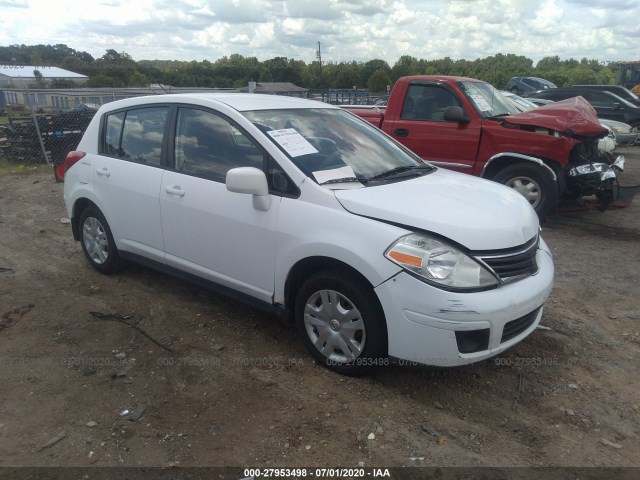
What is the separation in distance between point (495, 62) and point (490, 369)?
6269 centimetres

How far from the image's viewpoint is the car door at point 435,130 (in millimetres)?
7371

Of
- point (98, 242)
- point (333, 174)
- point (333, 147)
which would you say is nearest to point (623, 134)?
point (333, 147)

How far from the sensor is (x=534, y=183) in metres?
7.12

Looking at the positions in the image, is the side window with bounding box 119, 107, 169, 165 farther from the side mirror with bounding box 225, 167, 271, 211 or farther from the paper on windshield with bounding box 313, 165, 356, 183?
the paper on windshield with bounding box 313, 165, 356, 183

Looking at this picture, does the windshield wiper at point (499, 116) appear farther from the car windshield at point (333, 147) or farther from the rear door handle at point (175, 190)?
the rear door handle at point (175, 190)

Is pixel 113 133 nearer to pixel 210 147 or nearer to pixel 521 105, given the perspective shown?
pixel 210 147

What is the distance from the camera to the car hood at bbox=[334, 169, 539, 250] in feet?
10.2

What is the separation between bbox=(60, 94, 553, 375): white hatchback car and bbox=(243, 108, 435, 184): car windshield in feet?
0.05

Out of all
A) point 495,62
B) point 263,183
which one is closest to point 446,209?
point 263,183

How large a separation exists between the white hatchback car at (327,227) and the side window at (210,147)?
0.01 meters

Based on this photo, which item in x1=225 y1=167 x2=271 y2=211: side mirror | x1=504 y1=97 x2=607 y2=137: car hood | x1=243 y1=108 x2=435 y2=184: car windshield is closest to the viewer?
x1=225 y1=167 x2=271 y2=211: side mirror

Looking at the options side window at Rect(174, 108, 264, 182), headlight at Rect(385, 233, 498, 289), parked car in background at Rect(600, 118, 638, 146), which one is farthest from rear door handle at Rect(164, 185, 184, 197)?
parked car in background at Rect(600, 118, 638, 146)

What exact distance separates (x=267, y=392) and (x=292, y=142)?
1.71 meters

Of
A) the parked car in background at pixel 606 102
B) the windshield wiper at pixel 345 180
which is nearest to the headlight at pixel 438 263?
the windshield wiper at pixel 345 180
